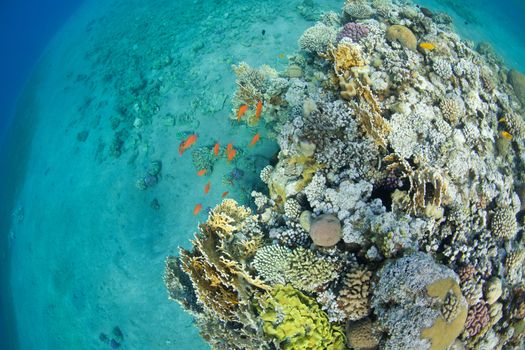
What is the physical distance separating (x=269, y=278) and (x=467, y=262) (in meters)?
3.40

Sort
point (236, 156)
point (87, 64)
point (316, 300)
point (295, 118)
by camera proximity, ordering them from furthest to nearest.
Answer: point (87, 64) → point (236, 156) → point (295, 118) → point (316, 300)

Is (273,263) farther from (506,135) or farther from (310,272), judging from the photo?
(506,135)

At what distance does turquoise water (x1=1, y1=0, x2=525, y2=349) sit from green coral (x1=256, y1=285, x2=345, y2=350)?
13.5ft

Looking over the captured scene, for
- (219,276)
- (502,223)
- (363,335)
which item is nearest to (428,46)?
(502,223)

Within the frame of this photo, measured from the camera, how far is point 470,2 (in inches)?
1092

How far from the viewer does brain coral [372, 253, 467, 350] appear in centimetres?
408

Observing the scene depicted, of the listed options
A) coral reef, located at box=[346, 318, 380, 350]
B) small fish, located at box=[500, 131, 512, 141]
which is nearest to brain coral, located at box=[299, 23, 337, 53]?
small fish, located at box=[500, 131, 512, 141]

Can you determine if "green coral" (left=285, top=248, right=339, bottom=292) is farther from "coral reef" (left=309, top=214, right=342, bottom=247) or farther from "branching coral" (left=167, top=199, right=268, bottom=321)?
"branching coral" (left=167, top=199, right=268, bottom=321)

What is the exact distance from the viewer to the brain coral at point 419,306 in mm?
4082

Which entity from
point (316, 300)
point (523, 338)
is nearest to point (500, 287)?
point (523, 338)

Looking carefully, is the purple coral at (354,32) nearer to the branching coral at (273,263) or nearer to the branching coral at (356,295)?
the branching coral at (273,263)

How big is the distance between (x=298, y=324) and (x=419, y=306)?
1.86m

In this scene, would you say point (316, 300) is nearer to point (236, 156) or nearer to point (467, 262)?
point (467, 262)

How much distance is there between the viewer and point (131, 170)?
11594mm
